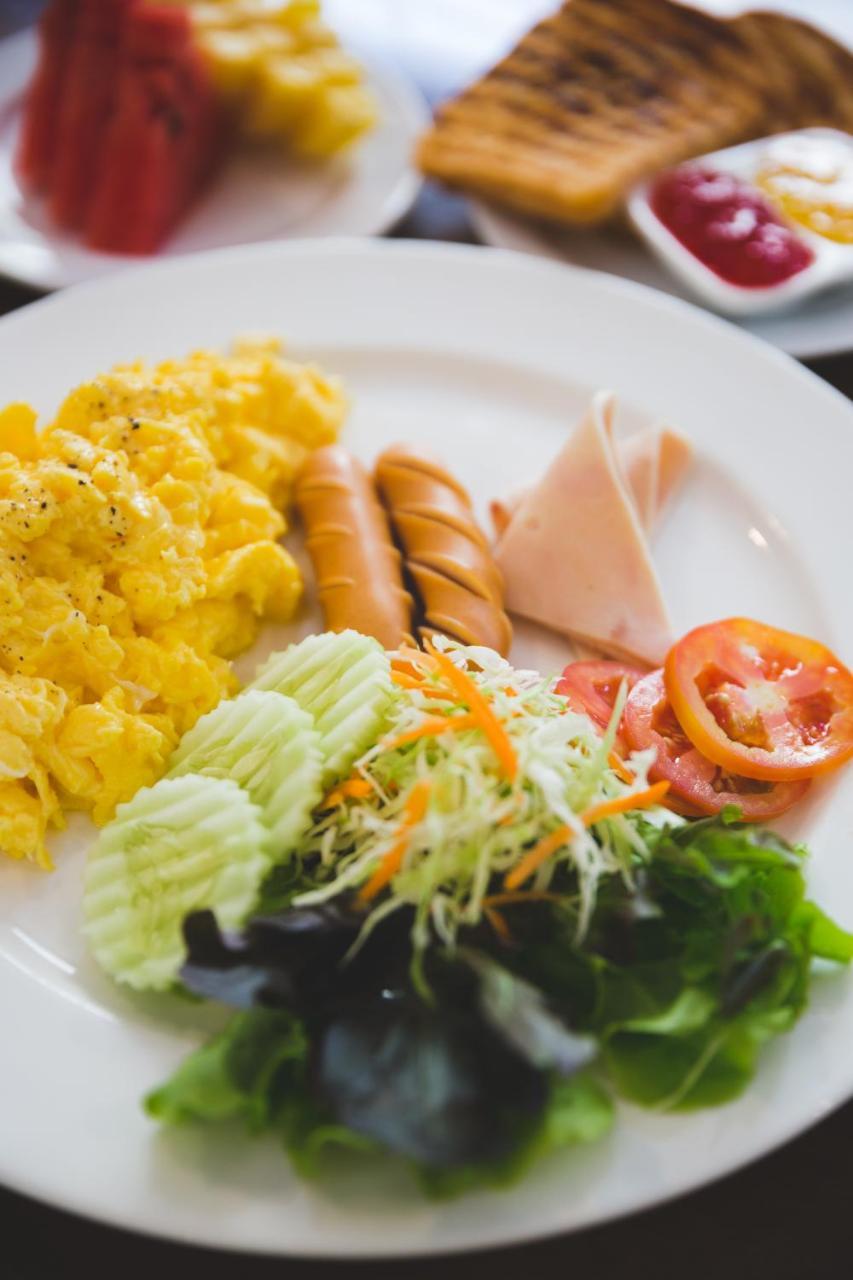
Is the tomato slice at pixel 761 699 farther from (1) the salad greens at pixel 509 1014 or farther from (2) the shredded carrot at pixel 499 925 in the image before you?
(2) the shredded carrot at pixel 499 925

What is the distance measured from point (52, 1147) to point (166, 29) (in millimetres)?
3951

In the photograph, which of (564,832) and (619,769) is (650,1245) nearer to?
(564,832)

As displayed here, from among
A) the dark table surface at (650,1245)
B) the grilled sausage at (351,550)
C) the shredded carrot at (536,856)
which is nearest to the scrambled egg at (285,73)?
the grilled sausage at (351,550)

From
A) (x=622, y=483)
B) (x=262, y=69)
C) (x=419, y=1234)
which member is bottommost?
(x=419, y=1234)

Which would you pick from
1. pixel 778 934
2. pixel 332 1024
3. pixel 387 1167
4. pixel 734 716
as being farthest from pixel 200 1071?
pixel 734 716

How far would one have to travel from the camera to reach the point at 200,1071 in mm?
2094

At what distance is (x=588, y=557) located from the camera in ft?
10.6

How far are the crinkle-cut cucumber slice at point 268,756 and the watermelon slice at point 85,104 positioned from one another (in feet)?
9.30

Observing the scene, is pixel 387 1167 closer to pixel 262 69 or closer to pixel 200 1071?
pixel 200 1071

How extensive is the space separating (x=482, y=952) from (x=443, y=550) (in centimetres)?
130

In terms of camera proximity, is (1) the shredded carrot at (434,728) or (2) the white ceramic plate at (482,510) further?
(1) the shredded carrot at (434,728)

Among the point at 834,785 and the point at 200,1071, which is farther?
the point at 834,785

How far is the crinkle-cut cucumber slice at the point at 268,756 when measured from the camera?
2363 millimetres

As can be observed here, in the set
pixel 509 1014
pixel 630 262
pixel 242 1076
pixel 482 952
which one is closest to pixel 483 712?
pixel 482 952
